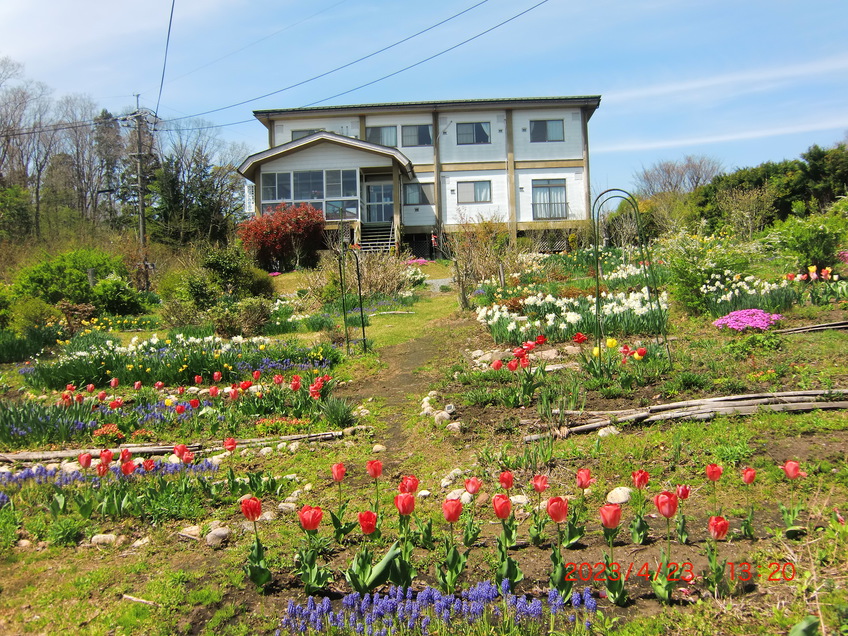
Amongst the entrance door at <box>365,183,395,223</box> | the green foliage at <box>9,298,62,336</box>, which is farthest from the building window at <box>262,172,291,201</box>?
the green foliage at <box>9,298,62,336</box>

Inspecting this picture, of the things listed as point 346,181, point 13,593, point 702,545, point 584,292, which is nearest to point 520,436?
point 702,545

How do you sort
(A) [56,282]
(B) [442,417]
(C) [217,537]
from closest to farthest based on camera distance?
1. (C) [217,537]
2. (B) [442,417]
3. (A) [56,282]

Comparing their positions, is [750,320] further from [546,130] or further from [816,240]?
[546,130]

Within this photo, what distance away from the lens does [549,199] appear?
30891mm

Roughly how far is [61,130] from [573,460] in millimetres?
46866

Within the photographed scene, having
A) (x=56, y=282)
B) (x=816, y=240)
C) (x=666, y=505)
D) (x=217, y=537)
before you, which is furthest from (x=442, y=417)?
(x=56, y=282)

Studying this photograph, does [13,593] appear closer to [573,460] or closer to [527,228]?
[573,460]

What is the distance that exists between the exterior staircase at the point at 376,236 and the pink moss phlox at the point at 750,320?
20.2m

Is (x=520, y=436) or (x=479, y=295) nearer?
(x=520, y=436)

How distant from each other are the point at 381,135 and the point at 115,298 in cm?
1830

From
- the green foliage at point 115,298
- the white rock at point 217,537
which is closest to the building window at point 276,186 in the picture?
the green foliage at point 115,298

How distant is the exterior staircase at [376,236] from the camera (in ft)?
90.5

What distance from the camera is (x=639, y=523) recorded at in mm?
3197

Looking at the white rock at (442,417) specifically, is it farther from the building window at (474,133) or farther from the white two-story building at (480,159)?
the building window at (474,133)
